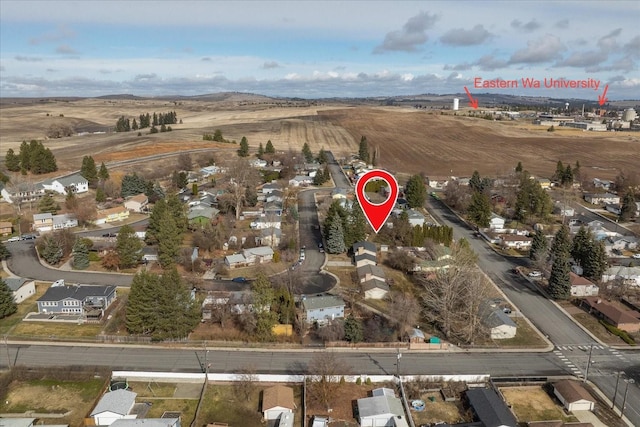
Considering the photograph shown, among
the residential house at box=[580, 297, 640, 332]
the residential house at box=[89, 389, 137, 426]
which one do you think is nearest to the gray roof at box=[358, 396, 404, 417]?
the residential house at box=[89, 389, 137, 426]

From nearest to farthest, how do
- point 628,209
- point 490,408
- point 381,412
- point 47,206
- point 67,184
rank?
point 381,412, point 490,408, point 628,209, point 47,206, point 67,184

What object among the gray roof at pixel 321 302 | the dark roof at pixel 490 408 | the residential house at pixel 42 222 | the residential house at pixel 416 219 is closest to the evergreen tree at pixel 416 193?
the residential house at pixel 416 219

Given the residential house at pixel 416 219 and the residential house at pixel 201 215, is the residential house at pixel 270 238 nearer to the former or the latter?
the residential house at pixel 201 215

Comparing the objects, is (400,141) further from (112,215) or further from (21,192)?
(21,192)

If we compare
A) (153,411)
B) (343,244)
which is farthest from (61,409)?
(343,244)

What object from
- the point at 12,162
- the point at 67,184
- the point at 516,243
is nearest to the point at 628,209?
the point at 516,243

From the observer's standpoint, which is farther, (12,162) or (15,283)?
(12,162)

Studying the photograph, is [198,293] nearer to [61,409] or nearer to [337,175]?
[61,409]
